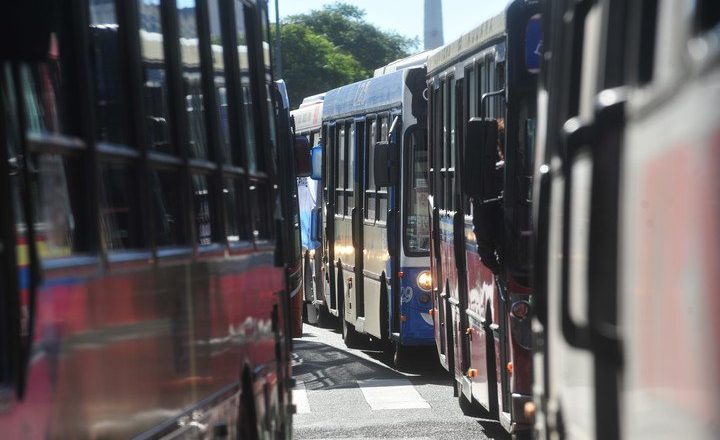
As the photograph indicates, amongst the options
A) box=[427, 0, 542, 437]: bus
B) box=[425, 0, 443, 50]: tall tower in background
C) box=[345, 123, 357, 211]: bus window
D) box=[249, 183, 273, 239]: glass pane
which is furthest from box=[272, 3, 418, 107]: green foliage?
box=[249, 183, 273, 239]: glass pane

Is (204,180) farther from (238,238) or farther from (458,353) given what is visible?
(458,353)

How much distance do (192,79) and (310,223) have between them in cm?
1828

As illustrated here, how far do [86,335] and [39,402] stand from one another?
0.43 m

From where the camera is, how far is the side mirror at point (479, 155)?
10148mm

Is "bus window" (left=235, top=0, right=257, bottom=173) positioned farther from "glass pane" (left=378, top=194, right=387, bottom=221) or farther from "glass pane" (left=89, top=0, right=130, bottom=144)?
"glass pane" (left=378, top=194, right=387, bottom=221)

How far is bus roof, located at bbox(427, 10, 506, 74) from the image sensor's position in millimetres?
11836

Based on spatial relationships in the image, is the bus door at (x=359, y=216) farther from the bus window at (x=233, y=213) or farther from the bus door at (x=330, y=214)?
the bus window at (x=233, y=213)

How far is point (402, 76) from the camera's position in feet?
59.5

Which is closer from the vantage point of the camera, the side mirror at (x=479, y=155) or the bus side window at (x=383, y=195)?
the side mirror at (x=479, y=155)

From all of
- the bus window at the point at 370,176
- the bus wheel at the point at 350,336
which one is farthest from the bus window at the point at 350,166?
the bus wheel at the point at 350,336

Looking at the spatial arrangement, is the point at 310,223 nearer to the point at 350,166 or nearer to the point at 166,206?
the point at 350,166

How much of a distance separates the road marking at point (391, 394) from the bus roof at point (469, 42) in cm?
289

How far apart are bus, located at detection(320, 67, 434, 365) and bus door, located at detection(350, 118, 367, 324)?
1 cm

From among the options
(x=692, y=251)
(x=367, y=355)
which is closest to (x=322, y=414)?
(x=367, y=355)
